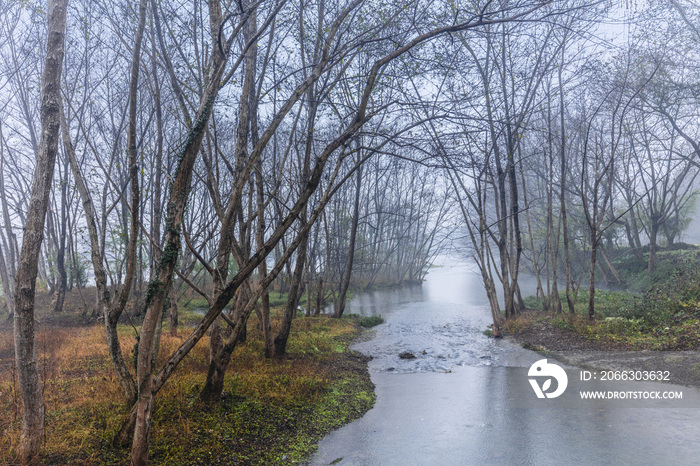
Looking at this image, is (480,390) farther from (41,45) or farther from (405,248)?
(405,248)

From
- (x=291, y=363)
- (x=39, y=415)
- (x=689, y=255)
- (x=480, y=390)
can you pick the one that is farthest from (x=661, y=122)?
(x=39, y=415)

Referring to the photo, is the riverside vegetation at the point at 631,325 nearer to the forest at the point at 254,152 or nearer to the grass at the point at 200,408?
the forest at the point at 254,152

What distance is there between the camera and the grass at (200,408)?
3.91 meters

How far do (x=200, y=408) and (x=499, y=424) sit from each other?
3580 millimetres

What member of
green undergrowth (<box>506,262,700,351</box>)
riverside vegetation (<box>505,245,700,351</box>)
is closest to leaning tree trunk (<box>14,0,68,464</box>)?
riverside vegetation (<box>505,245,700,351</box>)

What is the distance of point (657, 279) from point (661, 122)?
6.05 m

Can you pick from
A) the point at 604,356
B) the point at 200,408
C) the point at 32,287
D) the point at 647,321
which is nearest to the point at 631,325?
the point at 647,321

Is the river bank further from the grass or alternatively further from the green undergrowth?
the grass

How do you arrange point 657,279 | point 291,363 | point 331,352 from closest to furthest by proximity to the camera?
point 291,363
point 331,352
point 657,279

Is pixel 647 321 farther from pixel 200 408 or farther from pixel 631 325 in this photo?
pixel 200 408

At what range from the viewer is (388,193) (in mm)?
29969

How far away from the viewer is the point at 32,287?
347 centimetres

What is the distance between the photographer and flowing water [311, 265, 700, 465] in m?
4.18

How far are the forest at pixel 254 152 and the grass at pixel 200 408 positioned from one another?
101 mm
